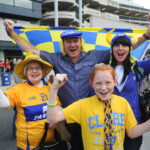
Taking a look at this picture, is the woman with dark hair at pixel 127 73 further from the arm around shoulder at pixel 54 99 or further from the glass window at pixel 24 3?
the glass window at pixel 24 3

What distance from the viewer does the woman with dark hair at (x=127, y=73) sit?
4.94 ft

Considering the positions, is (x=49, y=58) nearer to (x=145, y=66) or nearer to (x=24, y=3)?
(x=145, y=66)

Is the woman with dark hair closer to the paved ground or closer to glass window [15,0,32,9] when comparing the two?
the paved ground

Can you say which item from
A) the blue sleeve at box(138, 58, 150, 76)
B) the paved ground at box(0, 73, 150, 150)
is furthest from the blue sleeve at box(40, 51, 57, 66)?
the paved ground at box(0, 73, 150, 150)

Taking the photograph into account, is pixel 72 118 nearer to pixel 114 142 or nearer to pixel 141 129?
pixel 114 142

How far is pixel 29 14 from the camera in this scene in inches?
874

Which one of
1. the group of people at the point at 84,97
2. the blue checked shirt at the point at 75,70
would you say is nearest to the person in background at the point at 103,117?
the group of people at the point at 84,97

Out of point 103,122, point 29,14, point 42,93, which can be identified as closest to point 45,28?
point 42,93

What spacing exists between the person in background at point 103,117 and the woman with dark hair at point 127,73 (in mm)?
242

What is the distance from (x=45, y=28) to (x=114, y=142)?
2.37 m

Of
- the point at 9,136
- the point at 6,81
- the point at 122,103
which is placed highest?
the point at 122,103

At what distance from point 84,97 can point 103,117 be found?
0.49 m

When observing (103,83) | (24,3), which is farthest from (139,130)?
(24,3)

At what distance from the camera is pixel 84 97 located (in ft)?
5.55
